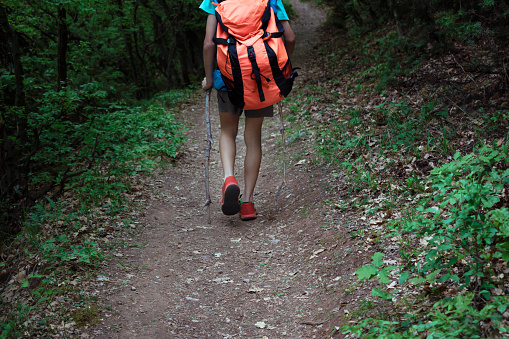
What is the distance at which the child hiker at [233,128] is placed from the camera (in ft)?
13.0

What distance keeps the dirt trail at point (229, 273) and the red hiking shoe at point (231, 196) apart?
0.29m

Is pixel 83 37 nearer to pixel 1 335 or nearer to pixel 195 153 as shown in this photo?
→ pixel 195 153

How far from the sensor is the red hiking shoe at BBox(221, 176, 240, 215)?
13.5 feet

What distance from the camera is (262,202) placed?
517 centimetres

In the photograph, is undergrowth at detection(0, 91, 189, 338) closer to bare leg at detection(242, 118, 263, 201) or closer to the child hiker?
the child hiker

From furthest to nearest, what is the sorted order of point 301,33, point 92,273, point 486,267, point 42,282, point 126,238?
1. point 301,33
2. point 126,238
3. point 92,273
4. point 42,282
5. point 486,267

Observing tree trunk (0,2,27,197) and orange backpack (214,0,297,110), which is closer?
orange backpack (214,0,297,110)

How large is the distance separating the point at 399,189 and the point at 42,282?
124 inches

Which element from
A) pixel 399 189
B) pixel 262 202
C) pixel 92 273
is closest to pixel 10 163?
pixel 92 273

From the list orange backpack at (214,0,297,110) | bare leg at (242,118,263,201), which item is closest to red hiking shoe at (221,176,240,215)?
bare leg at (242,118,263,201)

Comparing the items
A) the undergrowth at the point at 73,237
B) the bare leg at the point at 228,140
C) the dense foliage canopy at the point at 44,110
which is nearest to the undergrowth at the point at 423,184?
the bare leg at the point at 228,140

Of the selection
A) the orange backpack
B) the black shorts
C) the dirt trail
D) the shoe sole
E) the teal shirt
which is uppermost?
the teal shirt

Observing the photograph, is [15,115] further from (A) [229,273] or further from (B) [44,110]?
(A) [229,273]

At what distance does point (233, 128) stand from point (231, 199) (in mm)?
834
